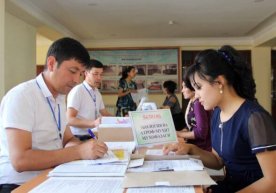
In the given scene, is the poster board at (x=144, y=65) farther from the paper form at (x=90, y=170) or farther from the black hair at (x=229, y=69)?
the paper form at (x=90, y=170)

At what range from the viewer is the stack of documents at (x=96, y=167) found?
117cm

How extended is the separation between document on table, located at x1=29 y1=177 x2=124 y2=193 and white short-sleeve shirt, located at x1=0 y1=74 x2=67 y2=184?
360mm

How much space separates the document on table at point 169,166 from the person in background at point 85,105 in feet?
5.03

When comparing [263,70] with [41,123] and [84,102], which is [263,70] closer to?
[84,102]

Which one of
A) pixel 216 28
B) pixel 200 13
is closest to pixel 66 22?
pixel 200 13

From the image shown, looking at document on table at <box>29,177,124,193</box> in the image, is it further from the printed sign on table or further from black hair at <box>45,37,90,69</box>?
black hair at <box>45,37,90,69</box>

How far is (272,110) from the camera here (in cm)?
875

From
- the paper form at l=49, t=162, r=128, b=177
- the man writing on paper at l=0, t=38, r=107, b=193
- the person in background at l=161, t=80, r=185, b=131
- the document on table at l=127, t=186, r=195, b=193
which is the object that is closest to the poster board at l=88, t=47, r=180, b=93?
the person in background at l=161, t=80, r=185, b=131

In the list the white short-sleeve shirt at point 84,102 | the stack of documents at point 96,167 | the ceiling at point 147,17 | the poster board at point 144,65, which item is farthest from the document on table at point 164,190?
the poster board at point 144,65

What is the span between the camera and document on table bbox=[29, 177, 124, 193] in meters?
1.00

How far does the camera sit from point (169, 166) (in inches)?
49.1

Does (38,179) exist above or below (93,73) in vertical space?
below

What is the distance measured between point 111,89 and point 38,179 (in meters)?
7.82

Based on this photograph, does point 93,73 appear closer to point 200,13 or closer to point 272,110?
point 200,13
